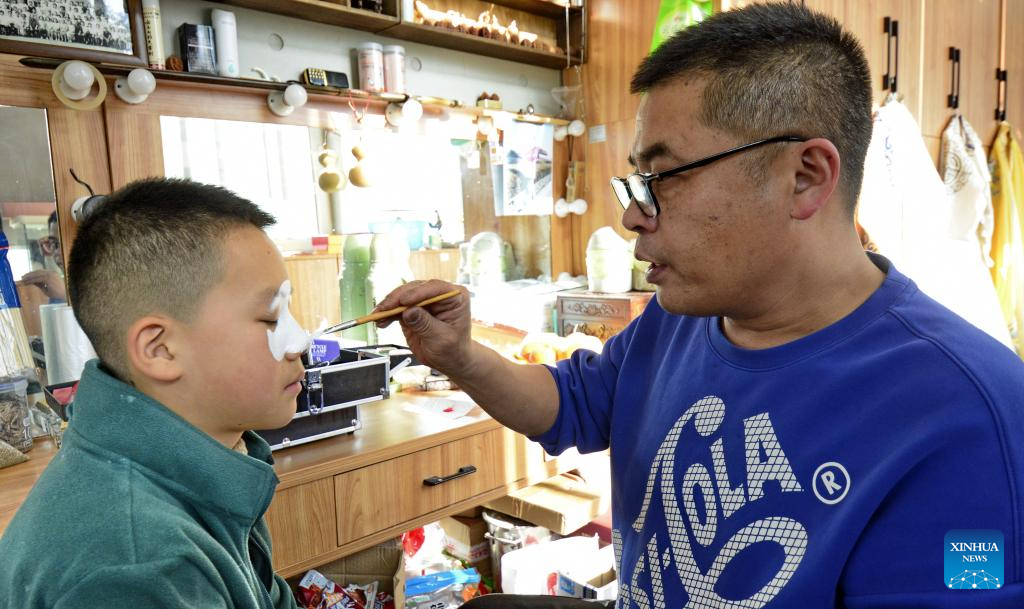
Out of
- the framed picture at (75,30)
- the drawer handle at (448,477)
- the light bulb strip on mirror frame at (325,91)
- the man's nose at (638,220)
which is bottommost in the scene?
the drawer handle at (448,477)

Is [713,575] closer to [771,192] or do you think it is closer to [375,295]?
[771,192]

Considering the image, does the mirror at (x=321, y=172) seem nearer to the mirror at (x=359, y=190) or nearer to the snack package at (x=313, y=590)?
the mirror at (x=359, y=190)

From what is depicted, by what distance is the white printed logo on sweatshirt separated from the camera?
80 centimetres

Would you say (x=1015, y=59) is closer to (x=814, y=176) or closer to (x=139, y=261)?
(x=814, y=176)

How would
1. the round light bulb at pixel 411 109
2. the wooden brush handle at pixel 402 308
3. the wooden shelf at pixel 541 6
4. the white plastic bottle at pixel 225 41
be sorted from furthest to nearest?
the wooden shelf at pixel 541 6
the round light bulb at pixel 411 109
the white plastic bottle at pixel 225 41
the wooden brush handle at pixel 402 308

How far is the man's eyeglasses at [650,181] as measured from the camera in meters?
0.83

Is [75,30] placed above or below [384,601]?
above

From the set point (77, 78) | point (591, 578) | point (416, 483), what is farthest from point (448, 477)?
point (77, 78)

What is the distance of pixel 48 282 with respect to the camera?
166cm

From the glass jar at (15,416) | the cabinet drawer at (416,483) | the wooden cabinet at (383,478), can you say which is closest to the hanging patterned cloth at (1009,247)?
the wooden cabinet at (383,478)

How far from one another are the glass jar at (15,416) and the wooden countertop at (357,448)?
1.4 inches

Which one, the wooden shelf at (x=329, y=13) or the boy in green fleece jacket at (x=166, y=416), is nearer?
the boy in green fleece jacket at (x=166, y=416)

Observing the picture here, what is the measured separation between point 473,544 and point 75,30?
1931 mm

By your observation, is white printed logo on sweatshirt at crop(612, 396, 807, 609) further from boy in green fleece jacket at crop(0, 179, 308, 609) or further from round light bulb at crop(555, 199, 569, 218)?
round light bulb at crop(555, 199, 569, 218)
